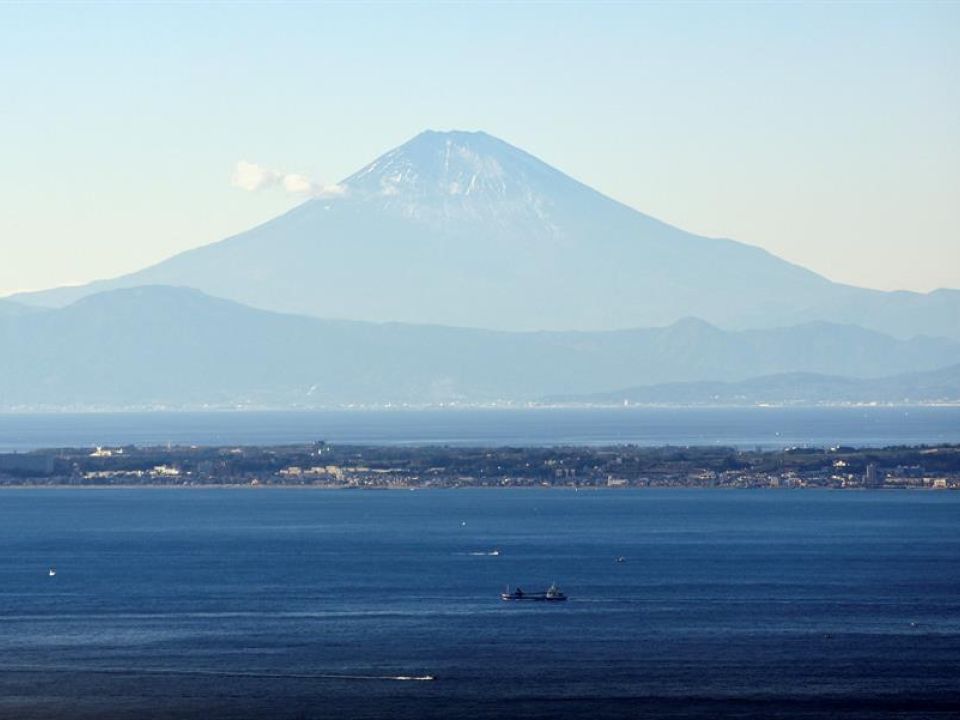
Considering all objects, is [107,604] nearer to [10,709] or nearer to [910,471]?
[10,709]

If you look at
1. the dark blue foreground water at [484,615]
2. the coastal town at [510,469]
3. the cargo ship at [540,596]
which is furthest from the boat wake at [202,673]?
the coastal town at [510,469]

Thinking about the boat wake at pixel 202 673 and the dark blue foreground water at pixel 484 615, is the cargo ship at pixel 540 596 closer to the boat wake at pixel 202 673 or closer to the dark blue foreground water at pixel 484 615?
the dark blue foreground water at pixel 484 615

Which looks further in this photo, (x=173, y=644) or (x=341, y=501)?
(x=341, y=501)

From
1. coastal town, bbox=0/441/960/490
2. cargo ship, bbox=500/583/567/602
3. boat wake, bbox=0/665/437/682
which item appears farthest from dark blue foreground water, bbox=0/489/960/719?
coastal town, bbox=0/441/960/490

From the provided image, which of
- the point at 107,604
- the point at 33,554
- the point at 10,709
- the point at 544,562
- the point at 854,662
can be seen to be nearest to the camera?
the point at 10,709

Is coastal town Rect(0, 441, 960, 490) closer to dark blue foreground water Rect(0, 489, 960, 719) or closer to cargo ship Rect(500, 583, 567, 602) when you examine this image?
dark blue foreground water Rect(0, 489, 960, 719)

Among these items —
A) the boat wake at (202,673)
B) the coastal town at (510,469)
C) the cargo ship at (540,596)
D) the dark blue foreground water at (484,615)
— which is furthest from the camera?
the coastal town at (510,469)

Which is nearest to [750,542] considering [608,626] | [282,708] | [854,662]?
[608,626]

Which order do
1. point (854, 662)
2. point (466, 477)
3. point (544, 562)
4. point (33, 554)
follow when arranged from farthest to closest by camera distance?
1. point (466, 477)
2. point (33, 554)
3. point (544, 562)
4. point (854, 662)
